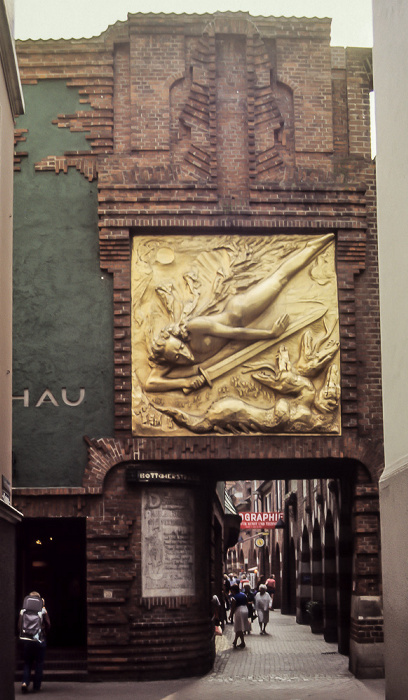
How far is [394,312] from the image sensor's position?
13523 mm

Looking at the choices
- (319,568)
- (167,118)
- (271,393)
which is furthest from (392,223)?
(319,568)

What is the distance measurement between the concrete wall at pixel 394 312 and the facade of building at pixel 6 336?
4534mm

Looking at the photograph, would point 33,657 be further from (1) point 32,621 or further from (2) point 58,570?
(2) point 58,570

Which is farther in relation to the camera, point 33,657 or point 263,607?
point 263,607

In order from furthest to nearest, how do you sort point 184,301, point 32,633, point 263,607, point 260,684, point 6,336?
point 263,607 < point 184,301 < point 260,684 < point 32,633 < point 6,336

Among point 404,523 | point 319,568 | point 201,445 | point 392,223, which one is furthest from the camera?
point 319,568

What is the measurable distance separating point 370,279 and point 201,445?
14.8 feet

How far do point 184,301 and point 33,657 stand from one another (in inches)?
271

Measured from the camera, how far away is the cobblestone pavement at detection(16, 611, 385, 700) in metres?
18.4

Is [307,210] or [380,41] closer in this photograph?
[380,41]

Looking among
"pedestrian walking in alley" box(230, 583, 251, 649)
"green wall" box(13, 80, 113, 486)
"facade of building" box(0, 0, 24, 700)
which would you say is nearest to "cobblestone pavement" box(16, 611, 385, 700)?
"pedestrian walking in alley" box(230, 583, 251, 649)

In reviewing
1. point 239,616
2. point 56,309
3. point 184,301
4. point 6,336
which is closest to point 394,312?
point 6,336

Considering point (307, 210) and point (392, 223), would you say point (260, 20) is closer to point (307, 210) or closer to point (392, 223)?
point (307, 210)

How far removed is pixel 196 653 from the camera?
20.8m
